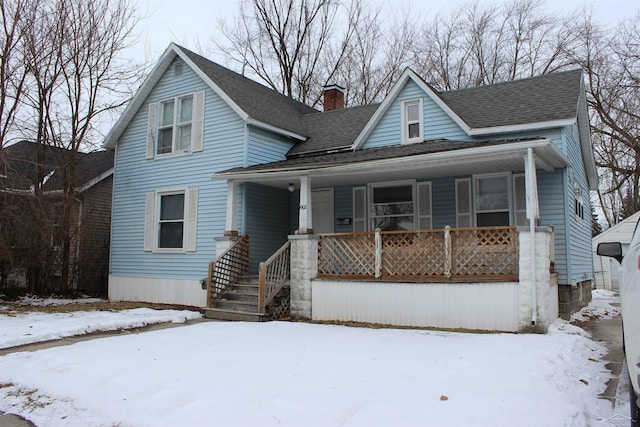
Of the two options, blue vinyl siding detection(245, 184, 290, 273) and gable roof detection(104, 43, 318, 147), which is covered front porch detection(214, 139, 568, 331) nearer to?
blue vinyl siding detection(245, 184, 290, 273)

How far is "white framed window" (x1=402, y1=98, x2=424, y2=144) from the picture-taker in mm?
12855

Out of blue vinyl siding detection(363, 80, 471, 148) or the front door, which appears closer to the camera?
blue vinyl siding detection(363, 80, 471, 148)

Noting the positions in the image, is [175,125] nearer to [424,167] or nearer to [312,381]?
[424,167]

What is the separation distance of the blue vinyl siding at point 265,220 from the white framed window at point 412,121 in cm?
393

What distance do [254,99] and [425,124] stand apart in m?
5.23

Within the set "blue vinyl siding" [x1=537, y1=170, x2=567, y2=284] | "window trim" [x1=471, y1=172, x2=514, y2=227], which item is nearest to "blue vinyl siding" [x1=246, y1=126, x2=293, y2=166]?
"window trim" [x1=471, y1=172, x2=514, y2=227]

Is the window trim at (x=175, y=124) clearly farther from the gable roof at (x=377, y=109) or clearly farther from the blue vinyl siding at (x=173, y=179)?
the gable roof at (x=377, y=109)

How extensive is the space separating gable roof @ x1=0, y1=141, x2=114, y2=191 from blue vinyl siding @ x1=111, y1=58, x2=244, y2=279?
1616 millimetres

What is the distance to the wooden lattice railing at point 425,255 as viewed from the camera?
9289 millimetres

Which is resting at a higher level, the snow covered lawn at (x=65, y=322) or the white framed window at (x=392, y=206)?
the white framed window at (x=392, y=206)

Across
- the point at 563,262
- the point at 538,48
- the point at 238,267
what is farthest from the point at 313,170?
the point at 538,48

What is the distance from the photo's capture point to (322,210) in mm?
13945

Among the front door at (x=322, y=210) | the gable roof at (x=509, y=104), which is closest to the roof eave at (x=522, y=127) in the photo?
the gable roof at (x=509, y=104)

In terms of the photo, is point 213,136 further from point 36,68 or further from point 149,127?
point 36,68
